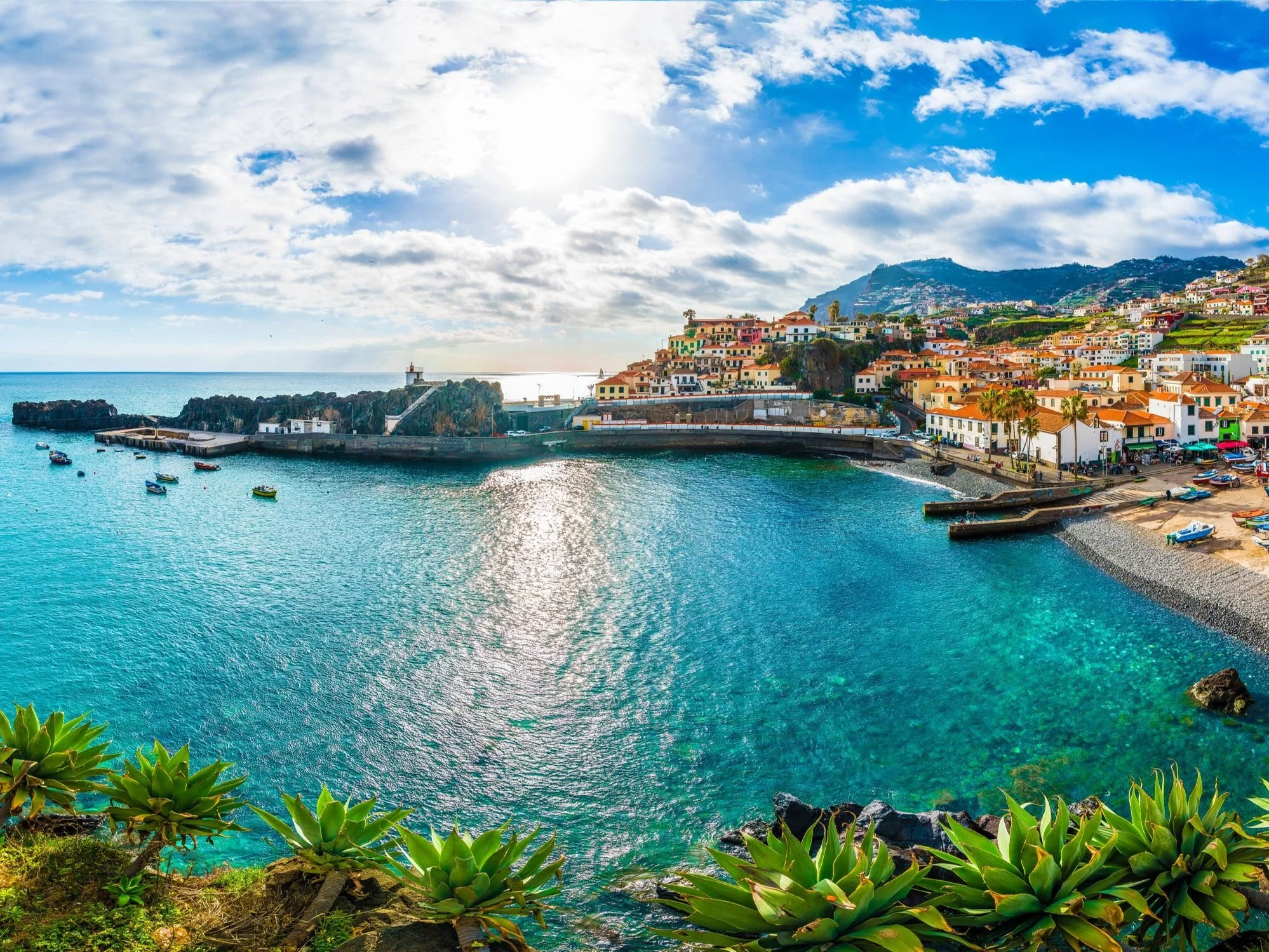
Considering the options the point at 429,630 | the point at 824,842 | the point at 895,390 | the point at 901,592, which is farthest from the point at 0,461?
the point at 895,390

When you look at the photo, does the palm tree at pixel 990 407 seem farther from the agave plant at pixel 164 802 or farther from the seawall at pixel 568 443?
the agave plant at pixel 164 802

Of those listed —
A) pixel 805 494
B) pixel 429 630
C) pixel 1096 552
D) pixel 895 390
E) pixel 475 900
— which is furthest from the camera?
pixel 895 390

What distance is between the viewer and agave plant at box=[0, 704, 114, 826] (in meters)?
9.12

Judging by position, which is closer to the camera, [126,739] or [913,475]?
[126,739]

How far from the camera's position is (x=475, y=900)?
800 cm

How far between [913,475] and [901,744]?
49590 millimetres

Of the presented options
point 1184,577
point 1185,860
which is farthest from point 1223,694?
point 1185,860

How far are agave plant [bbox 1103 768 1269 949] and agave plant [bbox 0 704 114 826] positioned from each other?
1324 cm

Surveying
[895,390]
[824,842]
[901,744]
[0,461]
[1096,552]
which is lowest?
[901,744]

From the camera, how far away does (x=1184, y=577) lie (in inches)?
1357

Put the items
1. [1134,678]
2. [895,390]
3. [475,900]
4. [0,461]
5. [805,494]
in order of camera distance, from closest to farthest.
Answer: [475,900], [1134,678], [805,494], [0,461], [895,390]

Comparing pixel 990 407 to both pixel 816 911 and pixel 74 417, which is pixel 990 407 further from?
pixel 74 417

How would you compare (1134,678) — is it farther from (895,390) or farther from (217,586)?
(895,390)

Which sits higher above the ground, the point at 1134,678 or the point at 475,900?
the point at 475,900
